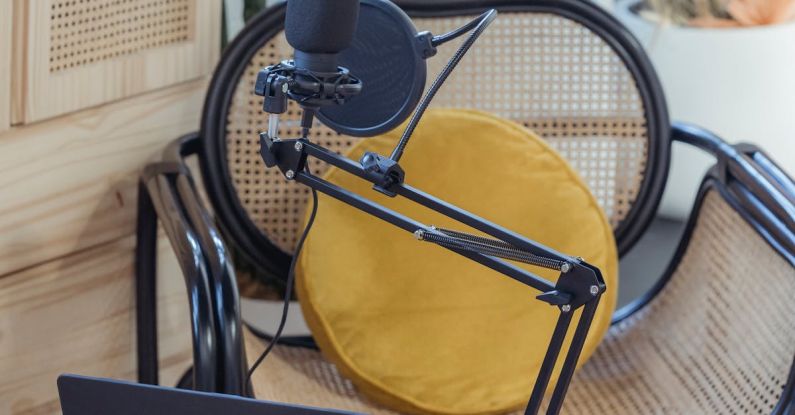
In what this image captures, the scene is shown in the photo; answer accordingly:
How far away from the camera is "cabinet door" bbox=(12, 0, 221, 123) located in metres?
1.12

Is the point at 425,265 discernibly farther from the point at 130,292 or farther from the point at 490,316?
the point at 130,292

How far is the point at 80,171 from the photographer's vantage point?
1.23 m

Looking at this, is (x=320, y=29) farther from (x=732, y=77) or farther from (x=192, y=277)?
(x=732, y=77)

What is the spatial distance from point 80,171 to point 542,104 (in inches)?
23.7

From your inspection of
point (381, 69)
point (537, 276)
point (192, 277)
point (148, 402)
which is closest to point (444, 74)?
point (381, 69)

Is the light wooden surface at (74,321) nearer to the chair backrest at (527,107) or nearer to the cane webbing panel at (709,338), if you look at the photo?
the chair backrest at (527,107)

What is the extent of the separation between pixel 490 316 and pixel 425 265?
0.10 m

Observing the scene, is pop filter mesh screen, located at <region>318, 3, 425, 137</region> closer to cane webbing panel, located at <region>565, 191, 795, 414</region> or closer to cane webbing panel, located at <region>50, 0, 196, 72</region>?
cane webbing panel, located at <region>50, 0, 196, 72</region>

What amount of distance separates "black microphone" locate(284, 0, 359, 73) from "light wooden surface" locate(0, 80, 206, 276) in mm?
524

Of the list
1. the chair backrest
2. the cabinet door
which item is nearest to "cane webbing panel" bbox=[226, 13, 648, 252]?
the chair backrest

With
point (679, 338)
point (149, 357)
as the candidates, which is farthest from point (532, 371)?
point (149, 357)

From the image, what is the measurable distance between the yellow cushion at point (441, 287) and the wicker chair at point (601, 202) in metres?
0.07

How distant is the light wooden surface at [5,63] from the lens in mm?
1067

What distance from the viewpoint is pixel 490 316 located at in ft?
4.18
